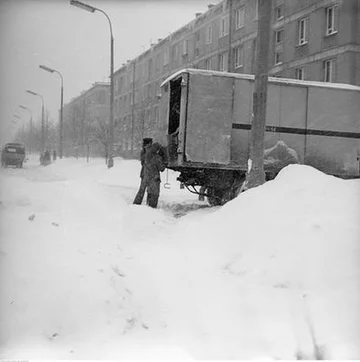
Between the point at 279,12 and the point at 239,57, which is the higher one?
the point at 279,12

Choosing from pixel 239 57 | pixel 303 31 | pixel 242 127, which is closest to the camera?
pixel 242 127

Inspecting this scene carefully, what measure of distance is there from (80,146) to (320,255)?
36105 millimetres

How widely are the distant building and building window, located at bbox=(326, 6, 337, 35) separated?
15.3m

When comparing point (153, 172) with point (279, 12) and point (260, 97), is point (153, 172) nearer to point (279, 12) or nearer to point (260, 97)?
point (260, 97)

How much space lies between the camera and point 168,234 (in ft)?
22.4

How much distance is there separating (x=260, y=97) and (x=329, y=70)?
17.8m

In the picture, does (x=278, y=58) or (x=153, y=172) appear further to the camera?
(x=278, y=58)

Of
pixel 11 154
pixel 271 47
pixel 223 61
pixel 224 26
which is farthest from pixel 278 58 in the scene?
pixel 11 154

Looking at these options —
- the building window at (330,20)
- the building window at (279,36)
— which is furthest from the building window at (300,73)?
the building window at (330,20)

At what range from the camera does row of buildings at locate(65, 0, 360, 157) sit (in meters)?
21.6

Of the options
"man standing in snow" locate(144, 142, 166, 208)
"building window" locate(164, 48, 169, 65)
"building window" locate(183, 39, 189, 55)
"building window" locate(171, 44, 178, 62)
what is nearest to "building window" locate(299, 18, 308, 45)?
"building window" locate(183, 39, 189, 55)

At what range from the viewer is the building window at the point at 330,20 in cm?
2291

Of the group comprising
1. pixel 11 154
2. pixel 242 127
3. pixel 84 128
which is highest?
pixel 84 128

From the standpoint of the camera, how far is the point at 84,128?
3778 cm
